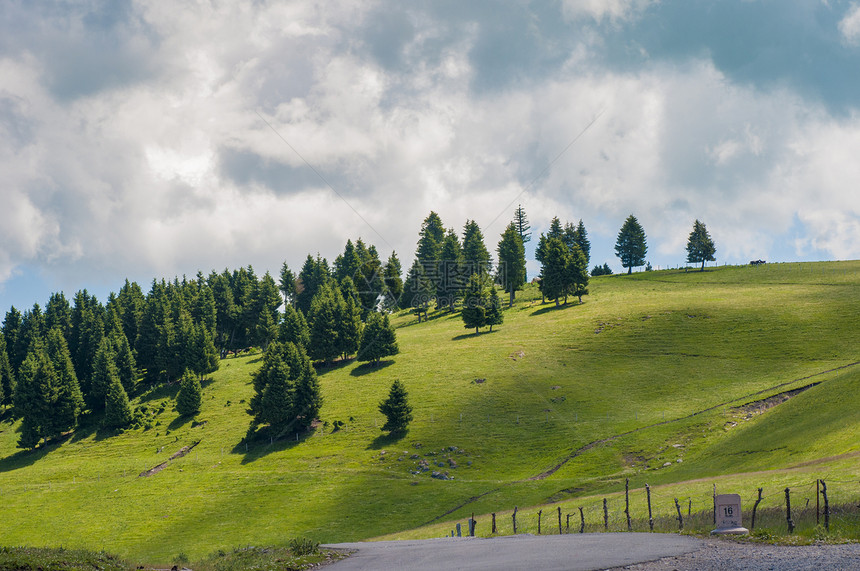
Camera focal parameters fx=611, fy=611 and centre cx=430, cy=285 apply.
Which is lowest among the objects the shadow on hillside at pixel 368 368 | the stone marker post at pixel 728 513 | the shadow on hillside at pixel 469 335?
the shadow on hillside at pixel 368 368

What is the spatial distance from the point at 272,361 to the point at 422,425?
29.6 meters

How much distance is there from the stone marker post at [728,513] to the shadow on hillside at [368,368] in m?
88.1

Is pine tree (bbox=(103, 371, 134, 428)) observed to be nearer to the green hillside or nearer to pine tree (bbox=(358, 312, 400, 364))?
the green hillside

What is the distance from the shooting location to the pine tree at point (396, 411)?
83.9 m

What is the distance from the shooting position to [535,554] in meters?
24.3

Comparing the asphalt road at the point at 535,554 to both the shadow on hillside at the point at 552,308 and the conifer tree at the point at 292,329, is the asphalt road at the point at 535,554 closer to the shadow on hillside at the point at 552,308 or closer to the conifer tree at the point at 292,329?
the conifer tree at the point at 292,329

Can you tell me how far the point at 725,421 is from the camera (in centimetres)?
7262

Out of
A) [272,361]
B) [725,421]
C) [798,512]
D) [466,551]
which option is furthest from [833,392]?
[272,361]

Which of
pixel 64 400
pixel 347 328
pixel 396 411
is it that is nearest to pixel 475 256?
pixel 347 328

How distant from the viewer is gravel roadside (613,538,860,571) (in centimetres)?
1880

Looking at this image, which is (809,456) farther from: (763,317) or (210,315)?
(210,315)

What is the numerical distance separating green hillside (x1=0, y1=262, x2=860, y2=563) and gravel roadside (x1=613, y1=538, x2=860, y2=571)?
1991 centimetres

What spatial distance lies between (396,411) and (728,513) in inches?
2412

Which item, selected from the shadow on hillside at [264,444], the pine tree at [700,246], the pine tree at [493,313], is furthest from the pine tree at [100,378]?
the pine tree at [700,246]
